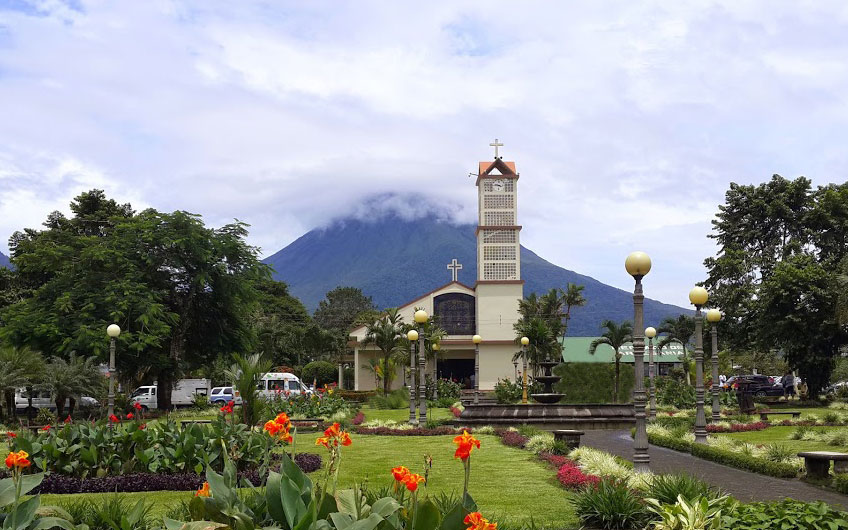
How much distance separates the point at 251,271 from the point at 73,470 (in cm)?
2354

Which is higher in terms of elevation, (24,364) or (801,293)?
(801,293)

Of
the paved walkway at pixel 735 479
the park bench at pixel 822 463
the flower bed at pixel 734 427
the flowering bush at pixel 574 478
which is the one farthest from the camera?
the flower bed at pixel 734 427

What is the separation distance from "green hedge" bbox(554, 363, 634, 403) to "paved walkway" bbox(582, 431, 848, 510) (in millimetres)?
17696

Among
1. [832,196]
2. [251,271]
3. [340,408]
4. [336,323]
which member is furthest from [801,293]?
[336,323]

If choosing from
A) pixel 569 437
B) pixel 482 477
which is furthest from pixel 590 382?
pixel 482 477

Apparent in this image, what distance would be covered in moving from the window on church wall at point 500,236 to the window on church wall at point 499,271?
5.71ft

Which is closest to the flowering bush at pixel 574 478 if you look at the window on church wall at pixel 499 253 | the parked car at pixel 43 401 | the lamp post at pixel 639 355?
the lamp post at pixel 639 355

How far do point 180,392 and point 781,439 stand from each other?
32442 millimetres

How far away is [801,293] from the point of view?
33031 millimetres

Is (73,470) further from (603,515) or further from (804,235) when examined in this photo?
(804,235)

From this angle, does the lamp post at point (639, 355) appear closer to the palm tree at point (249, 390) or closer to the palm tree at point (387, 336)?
the palm tree at point (249, 390)

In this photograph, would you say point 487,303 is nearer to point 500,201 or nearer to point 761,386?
point 500,201

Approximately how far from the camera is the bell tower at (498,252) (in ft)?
186

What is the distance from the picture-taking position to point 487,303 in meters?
57.2
